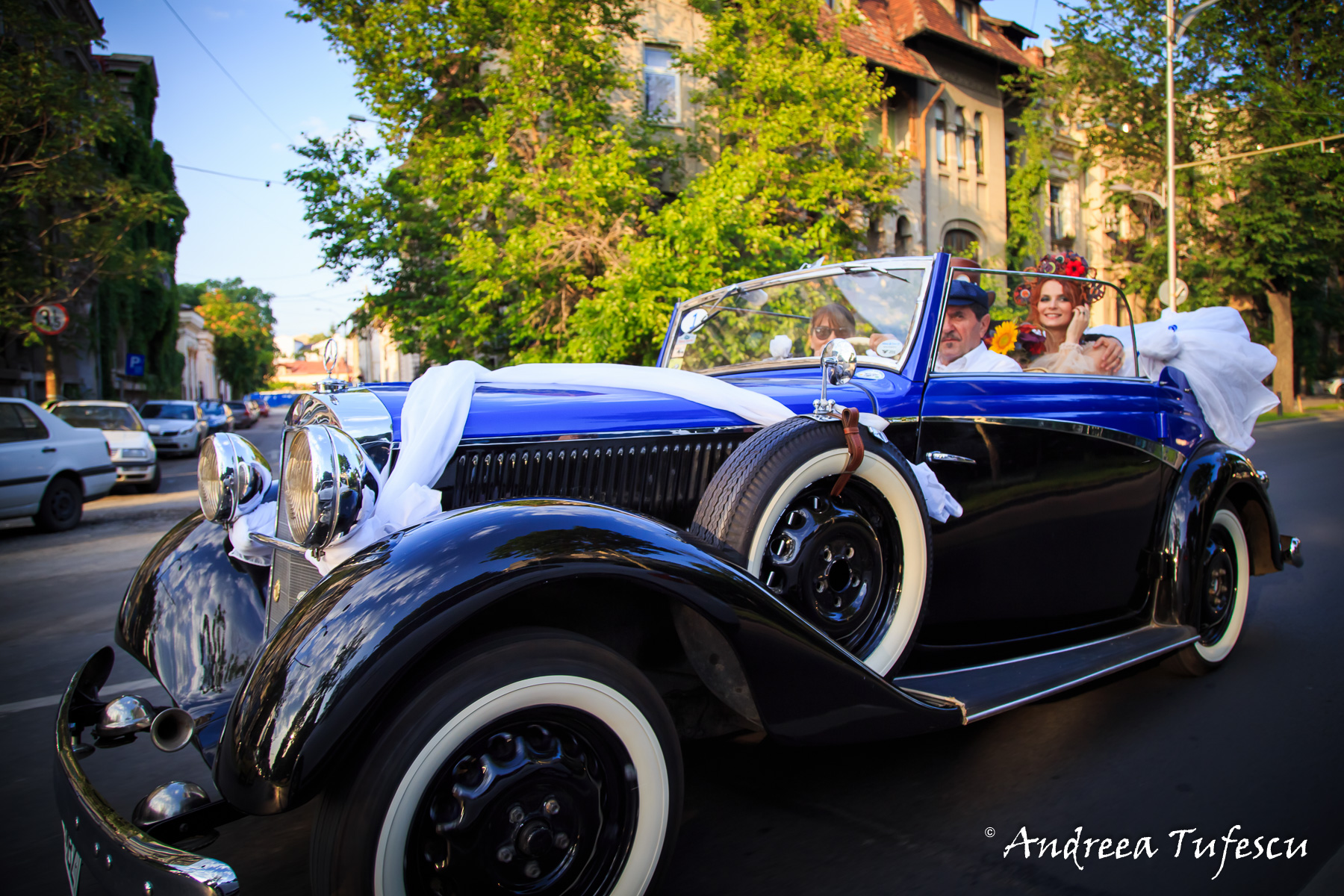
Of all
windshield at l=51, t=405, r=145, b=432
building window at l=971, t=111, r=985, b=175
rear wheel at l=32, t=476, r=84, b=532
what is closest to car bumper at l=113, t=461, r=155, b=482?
windshield at l=51, t=405, r=145, b=432

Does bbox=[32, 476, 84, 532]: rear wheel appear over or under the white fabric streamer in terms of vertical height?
under

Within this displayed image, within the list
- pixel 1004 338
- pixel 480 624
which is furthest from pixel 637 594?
pixel 1004 338

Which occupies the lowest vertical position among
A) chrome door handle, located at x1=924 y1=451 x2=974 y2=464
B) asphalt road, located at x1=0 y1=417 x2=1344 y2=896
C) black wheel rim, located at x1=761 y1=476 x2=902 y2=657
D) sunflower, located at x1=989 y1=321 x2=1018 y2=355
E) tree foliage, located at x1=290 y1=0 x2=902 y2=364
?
asphalt road, located at x1=0 y1=417 x2=1344 y2=896

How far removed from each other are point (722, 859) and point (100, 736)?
4.82 feet

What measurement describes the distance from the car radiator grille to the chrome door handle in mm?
613

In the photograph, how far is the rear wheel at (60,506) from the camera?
27.1ft

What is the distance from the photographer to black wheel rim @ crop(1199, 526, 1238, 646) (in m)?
3.27

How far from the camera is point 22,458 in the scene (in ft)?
26.0

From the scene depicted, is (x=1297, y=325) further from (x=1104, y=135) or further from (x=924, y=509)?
(x=924, y=509)

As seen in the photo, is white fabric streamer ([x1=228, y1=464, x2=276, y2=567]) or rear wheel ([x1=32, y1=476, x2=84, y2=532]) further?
rear wheel ([x1=32, y1=476, x2=84, y2=532])

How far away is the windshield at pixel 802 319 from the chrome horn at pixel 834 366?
0.42 m

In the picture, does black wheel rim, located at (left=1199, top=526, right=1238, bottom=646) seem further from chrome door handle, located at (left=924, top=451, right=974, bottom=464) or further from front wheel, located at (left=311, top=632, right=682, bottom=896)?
front wheel, located at (left=311, top=632, right=682, bottom=896)

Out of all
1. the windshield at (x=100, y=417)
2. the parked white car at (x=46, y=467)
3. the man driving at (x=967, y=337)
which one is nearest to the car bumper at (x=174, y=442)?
the windshield at (x=100, y=417)

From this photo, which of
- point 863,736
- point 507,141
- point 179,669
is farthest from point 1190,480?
point 507,141
